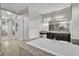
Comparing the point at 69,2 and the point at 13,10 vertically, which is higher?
the point at 69,2

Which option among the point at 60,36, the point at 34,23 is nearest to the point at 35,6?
the point at 34,23

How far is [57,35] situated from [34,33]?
1.43 ft

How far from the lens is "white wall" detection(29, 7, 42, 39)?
2166 mm

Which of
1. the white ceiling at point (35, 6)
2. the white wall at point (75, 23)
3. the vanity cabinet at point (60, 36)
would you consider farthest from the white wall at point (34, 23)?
the white wall at point (75, 23)

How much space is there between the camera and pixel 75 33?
6.83 feet

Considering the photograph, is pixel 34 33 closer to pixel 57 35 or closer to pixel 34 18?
pixel 34 18

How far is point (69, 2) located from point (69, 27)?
460mm

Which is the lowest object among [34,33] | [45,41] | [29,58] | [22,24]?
[29,58]

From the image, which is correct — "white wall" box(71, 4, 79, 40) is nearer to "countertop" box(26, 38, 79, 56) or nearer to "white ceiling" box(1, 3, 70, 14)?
"countertop" box(26, 38, 79, 56)

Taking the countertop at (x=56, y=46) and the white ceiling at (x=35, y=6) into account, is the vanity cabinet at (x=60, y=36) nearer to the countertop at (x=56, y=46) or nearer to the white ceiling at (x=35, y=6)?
the countertop at (x=56, y=46)

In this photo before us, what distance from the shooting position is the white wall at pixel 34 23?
7.11ft

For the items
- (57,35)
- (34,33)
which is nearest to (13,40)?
(34,33)

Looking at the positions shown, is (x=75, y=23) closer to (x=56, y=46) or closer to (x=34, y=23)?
Answer: (x=56, y=46)

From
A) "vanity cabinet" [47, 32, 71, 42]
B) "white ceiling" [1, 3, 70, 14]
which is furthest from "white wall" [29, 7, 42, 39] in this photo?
"vanity cabinet" [47, 32, 71, 42]
